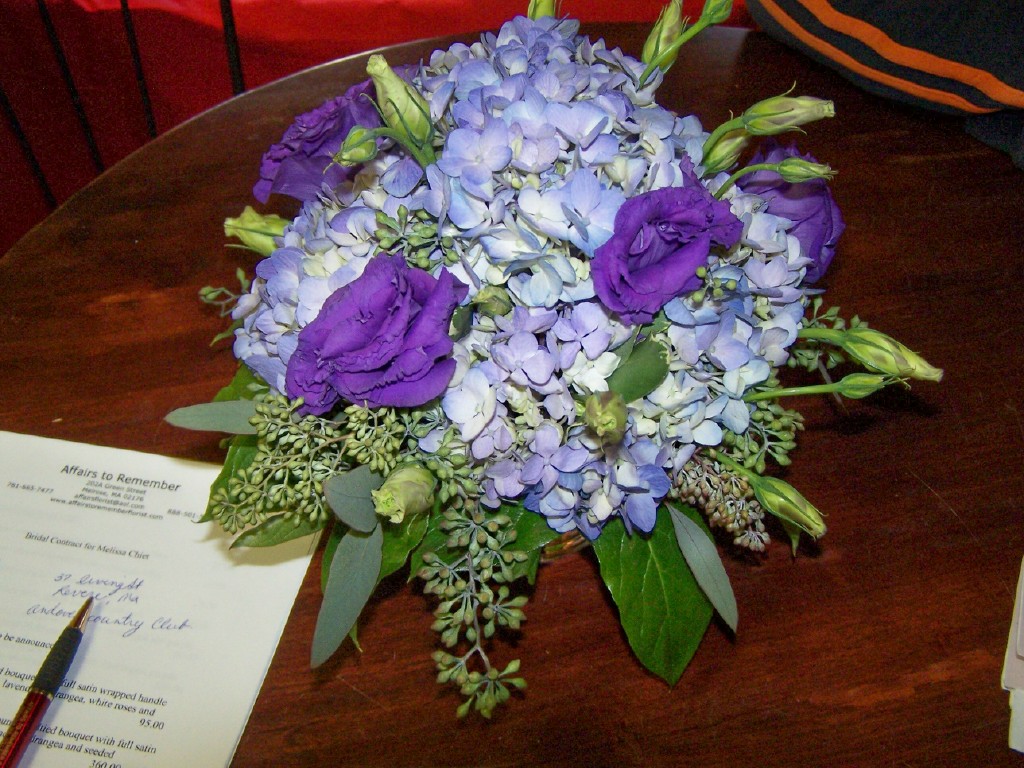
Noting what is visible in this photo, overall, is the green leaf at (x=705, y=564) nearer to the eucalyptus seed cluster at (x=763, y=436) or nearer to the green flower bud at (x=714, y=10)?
the eucalyptus seed cluster at (x=763, y=436)

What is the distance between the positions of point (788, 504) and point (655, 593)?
0.12 m

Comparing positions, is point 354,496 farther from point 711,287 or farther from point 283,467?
point 711,287

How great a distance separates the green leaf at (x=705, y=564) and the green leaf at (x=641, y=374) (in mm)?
120

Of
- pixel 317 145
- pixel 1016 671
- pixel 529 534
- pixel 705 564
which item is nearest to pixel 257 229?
pixel 317 145

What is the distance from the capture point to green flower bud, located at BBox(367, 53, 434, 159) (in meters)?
0.46

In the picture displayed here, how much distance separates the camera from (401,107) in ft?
1.55

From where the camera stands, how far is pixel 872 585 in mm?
681

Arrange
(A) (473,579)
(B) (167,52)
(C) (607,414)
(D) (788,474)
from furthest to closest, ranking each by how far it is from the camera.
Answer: (B) (167,52) < (D) (788,474) < (A) (473,579) < (C) (607,414)

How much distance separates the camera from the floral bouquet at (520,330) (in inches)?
17.8

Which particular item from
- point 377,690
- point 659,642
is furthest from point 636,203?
point 377,690

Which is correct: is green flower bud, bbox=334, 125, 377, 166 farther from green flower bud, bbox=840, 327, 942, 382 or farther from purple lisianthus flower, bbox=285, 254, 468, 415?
green flower bud, bbox=840, 327, 942, 382

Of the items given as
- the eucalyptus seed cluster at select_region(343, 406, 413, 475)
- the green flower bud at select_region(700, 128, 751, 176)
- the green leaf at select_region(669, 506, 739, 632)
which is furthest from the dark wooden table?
the green flower bud at select_region(700, 128, 751, 176)

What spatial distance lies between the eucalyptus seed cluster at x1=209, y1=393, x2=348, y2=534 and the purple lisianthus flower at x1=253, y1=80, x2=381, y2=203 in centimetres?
15

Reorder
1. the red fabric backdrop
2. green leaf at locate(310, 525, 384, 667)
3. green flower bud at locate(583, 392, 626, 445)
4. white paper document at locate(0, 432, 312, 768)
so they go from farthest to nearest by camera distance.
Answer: the red fabric backdrop < white paper document at locate(0, 432, 312, 768) < green leaf at locate(310, 525, 384, 667) < green flower bud at locate(583, 392, 626, 445)
